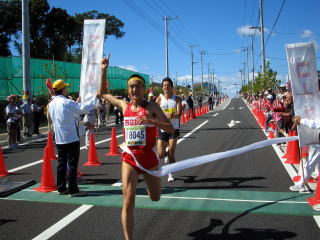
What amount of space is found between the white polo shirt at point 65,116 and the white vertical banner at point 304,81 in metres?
3.41

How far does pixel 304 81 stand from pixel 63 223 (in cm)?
412

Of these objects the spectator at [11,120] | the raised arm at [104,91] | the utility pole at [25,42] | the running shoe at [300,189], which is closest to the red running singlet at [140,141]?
the raised arm at [104,91]

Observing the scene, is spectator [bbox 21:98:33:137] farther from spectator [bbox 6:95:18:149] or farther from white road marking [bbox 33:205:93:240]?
white road marking [bbox 33:205:93:240]

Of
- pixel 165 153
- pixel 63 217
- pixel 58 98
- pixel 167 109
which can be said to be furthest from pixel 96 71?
pixel 63 217

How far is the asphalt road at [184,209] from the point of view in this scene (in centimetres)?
446

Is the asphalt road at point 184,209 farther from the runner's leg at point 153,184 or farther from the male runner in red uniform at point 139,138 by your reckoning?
the male runner in red uniform at point 139,138

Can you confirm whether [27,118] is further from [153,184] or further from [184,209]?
[153,184]

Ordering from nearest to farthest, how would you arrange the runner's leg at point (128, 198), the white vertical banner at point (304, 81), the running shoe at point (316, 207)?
the runner's leg at point (128, 198) < the running shoe at point (316, 207) < the white vertical banner at point (304, 81)

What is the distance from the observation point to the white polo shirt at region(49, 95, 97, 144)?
6.04 m

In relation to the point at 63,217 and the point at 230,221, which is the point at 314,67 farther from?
the point at 63,217

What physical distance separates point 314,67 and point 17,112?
11086 millimetres

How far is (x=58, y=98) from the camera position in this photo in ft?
20.2

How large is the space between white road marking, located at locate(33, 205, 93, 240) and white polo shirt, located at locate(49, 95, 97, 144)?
1251 mm

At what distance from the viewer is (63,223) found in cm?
484
